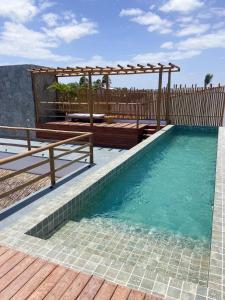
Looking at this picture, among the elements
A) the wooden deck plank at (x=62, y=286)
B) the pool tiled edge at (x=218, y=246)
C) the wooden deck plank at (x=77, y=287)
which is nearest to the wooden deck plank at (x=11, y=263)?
the wooden deck plank at (x=62, y=286)

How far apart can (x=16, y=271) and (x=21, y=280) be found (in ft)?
0.50

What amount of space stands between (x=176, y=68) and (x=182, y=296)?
9344 mm

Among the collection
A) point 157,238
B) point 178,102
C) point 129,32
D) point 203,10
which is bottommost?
point 157,238

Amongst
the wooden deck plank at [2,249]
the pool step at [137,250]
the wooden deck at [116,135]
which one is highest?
the wooden deck at [116,135]

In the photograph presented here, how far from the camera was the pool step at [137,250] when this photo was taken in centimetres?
308

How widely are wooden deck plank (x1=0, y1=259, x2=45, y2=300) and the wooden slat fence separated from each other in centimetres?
980

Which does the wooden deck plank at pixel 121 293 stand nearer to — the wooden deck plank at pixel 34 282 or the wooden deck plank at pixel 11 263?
the wooden deck plank at pixel 34 282

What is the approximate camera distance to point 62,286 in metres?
2.34

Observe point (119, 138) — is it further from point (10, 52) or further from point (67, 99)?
point (10, 52)

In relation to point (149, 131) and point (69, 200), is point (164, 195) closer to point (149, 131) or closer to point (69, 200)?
point (69, 200)

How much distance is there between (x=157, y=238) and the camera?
3824 millimetres

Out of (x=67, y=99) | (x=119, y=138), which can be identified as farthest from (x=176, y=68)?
(x=67, y=99)

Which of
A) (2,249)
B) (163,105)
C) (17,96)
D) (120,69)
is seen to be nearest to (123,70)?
(120,69)

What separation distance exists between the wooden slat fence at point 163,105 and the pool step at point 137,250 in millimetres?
8539
